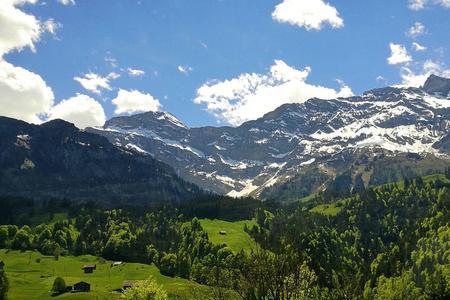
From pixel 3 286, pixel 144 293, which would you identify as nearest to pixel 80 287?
pixel 3 286

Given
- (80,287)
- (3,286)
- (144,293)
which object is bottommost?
(80,287)

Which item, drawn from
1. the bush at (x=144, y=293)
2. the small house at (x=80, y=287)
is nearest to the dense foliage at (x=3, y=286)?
the small house at (x=80, y=287)

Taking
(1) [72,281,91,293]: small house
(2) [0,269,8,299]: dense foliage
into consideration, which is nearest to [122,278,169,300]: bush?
(2) [0,269,8,299]: dense foliage

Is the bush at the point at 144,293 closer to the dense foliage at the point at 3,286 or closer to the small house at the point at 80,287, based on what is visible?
the dense foliage at the point at 3,286

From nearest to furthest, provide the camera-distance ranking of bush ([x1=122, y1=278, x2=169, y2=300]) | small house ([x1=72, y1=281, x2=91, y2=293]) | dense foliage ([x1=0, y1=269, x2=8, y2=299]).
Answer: bush ([x1=122, y1=278, x2=169, y2=300]) < dense foliage ([x1=0, y1=269, x2=8, y2=299]) < small house ([x1=72, y1=281, x2=91, y2=293])

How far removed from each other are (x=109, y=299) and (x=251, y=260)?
152 meters

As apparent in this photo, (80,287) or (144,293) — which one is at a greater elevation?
(144,293)

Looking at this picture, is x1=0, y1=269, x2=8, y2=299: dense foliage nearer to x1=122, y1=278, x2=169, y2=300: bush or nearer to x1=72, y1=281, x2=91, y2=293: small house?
x1=72, y1=281, x2=91, y2=293: small house

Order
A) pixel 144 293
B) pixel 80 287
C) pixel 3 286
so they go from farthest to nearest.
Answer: pixel 80 287
pixel 3 286
pixel 144 293

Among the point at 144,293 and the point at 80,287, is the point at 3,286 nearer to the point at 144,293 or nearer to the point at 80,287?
the point at 80,287

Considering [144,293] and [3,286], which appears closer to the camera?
[144,293]

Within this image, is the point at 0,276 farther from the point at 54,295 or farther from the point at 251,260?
the point at 251,260

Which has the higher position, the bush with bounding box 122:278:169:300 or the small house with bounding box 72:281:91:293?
the bush with bounding box 122:278:169:300

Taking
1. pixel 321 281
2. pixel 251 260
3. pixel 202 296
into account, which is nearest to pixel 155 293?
pixel 321 281
